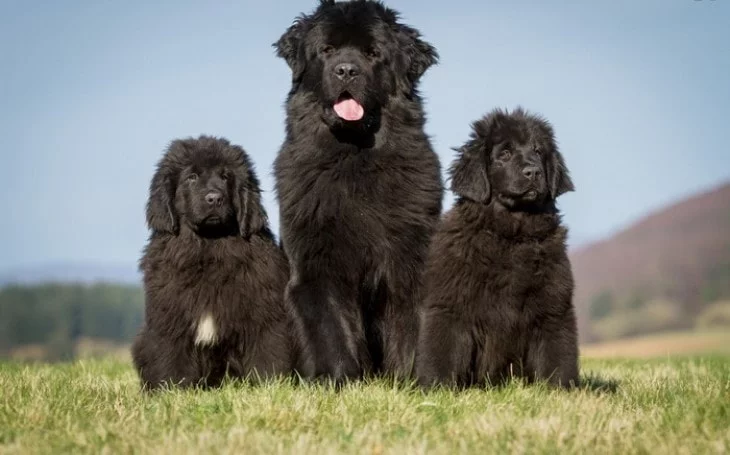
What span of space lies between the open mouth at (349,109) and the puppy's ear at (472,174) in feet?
2.03

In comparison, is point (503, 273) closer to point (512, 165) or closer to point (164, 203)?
point (512, 165)

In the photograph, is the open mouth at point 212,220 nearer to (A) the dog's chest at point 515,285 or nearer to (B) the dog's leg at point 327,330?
(B) the dog's leg at point 327,330

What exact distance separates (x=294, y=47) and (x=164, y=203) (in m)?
A: 1.27

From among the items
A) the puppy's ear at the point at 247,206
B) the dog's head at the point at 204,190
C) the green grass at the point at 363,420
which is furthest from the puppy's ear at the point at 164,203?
the green grass at the point at 363,420

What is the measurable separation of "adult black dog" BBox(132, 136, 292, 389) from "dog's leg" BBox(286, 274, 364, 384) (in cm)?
24

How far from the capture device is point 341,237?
17.1 feet

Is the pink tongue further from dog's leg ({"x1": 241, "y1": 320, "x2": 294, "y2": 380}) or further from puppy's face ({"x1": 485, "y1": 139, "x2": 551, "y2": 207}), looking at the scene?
dog's leg ({"x1": 241, "y1": 320, "x2": 294, "y2": 380})

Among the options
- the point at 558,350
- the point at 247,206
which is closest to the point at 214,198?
the point at 247,206

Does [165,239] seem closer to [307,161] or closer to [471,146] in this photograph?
[307,161]

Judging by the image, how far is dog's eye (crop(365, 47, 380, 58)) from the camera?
17.2 feet

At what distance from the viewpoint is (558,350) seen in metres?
5.04

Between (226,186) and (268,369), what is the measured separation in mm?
1127

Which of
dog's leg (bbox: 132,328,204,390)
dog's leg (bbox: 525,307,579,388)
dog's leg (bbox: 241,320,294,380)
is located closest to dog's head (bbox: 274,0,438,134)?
dog's leg (bbox: 241,320,294,380)

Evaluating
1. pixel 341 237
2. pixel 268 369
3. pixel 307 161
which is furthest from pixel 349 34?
pixel 268 369
